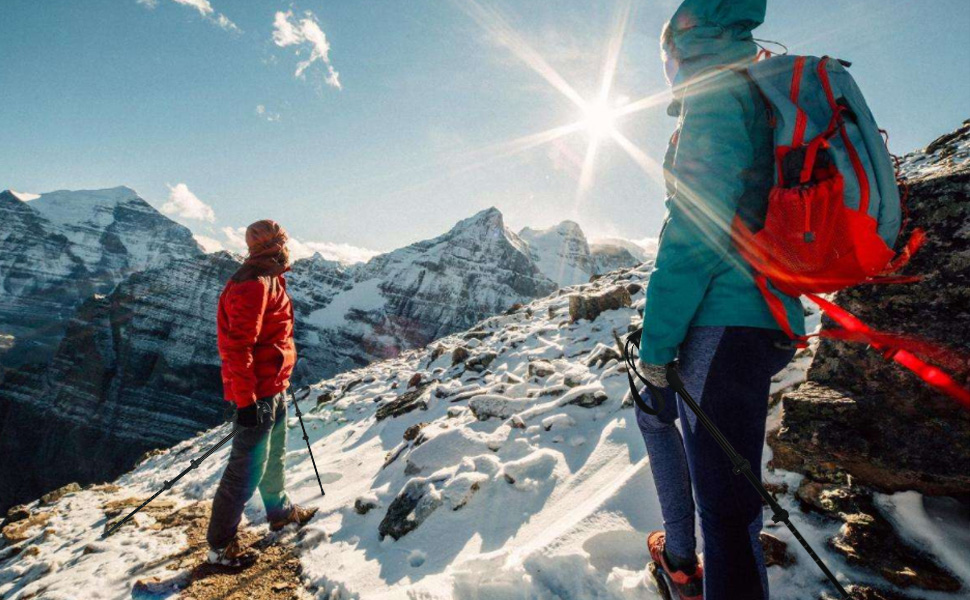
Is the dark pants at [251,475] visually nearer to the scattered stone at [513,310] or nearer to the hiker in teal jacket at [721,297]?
the hiker in teal jacket at [721,297]

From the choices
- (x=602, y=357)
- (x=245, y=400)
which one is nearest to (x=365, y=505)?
(x=245, y=400)

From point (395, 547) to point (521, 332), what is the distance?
743cm

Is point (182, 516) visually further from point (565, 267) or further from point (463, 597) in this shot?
point (565, 267)

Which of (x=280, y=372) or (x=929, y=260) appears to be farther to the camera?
(x=280, y=372)

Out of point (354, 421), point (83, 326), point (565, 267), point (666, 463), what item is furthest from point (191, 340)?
point (565, 267)

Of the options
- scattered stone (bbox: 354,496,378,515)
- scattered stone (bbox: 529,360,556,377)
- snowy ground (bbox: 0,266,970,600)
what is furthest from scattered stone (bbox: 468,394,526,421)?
scattered stone (bbox: 354,496,378,515)

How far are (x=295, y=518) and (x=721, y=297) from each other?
480 cm

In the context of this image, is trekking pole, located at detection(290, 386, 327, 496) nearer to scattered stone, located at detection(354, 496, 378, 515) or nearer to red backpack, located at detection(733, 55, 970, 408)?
scattered stone, located at detection(354, 496, 378, 515)

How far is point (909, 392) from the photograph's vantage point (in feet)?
7.28

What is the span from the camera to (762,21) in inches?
75.8

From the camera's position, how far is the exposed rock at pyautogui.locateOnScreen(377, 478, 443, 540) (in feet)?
12.0

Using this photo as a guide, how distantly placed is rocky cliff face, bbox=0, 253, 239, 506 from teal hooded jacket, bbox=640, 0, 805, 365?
11677cm

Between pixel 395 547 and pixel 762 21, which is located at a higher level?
pixel 762 21

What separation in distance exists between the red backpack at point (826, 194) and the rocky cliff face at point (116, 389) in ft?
385
